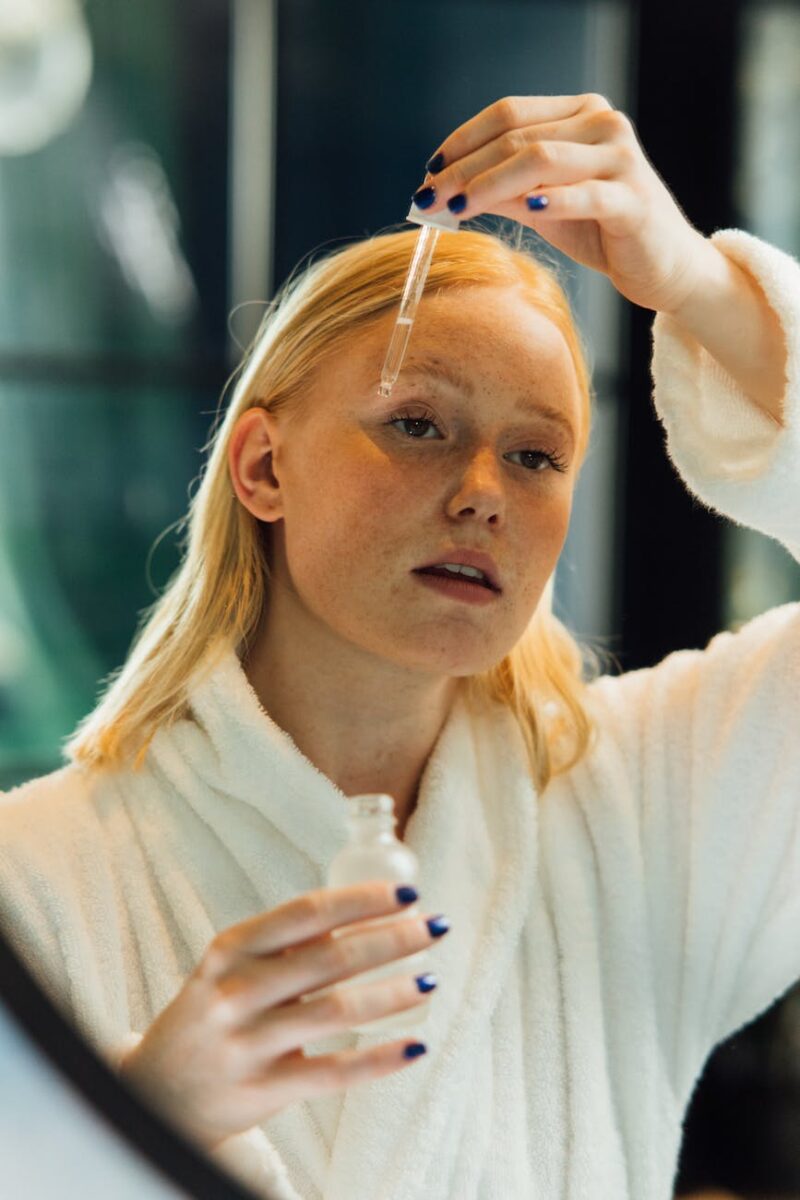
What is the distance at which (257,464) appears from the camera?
1.50ft

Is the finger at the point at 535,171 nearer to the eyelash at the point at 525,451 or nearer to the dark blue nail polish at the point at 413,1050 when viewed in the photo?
the eyelash at the point at 525,451

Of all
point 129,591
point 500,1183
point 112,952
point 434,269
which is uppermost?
point 434,269

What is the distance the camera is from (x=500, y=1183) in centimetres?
45

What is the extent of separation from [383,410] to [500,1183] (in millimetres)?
303

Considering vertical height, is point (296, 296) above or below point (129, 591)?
above

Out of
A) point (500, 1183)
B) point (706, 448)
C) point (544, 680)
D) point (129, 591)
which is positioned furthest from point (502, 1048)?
point (129, 591)

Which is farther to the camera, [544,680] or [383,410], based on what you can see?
[544,680]

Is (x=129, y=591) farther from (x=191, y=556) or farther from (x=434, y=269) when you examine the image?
(x=434, y=269)

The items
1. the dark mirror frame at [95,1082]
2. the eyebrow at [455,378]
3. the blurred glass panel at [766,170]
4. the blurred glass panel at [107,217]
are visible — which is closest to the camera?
the dark mirror frame at [95,1082]

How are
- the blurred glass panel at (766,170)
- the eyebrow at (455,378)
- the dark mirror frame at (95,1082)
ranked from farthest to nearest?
the blurred glass panel at (766,170) → the eyebrow at (455,378) → the dark mirror frame at (95,1082)

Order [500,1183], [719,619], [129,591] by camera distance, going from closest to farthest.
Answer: [500,1183], [719,619], [129,591]

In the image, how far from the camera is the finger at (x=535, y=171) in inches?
15.1

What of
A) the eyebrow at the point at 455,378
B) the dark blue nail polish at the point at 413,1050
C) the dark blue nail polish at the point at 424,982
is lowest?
the dark blue nail polish at the point at 413,1050

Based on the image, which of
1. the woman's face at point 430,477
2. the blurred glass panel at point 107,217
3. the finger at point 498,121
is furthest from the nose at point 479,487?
the blurred glass panel at point 107,217
